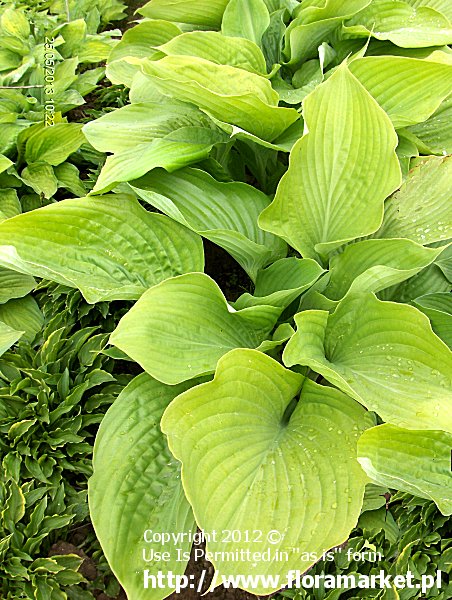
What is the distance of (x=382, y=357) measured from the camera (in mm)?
1472

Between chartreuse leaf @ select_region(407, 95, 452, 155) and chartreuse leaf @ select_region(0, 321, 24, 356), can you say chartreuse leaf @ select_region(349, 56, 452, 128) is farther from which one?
chartreuse leaf @ select_region(0, 321, 24, 356)

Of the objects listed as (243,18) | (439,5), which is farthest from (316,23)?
(439,5)

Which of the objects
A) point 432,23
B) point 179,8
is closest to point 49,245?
point 179,8

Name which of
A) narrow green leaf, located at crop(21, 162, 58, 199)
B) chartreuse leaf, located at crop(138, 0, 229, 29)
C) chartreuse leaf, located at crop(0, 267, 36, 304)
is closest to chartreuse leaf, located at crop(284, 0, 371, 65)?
chartreuse leaf, located at crop(138, 0, 229, 29)

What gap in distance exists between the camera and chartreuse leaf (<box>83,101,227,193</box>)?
177cm

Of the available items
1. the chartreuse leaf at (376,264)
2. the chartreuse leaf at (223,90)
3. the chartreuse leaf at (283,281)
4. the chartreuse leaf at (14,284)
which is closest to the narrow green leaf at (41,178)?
the chartreuse leaf at (14,284)

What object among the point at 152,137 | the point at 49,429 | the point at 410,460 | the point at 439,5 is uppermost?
the point at 439,5

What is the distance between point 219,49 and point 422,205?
905 mm

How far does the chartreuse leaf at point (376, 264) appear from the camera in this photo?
149 centimetres

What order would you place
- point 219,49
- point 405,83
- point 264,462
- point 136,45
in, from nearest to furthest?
point 264,462 < point 405,83 < point 219,49 < point 136,45

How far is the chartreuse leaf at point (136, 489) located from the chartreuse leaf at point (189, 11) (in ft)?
4.95

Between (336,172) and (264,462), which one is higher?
(336,172)

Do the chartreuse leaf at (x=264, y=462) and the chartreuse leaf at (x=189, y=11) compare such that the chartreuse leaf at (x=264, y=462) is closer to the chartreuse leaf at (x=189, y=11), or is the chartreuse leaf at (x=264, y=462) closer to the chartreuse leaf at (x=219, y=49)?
the chartreuse leaf at (x=219, y=49)

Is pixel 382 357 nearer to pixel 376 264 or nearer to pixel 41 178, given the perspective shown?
pixel 376 264
